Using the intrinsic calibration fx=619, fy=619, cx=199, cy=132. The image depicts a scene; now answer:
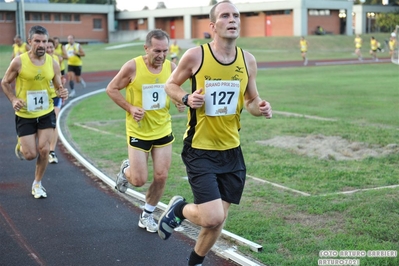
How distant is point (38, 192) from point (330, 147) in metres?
5.46

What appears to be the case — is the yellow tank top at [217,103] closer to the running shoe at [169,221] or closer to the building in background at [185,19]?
the running shoe at [169,221]

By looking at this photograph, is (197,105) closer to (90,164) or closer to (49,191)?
(49,191)

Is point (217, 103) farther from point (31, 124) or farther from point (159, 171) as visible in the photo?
point (31, 124)

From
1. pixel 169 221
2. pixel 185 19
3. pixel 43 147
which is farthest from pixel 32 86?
pixel 185 19

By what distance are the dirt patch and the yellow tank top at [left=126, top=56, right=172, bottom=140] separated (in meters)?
4.43

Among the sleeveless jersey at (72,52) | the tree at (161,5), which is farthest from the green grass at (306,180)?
the tree at (161,5)

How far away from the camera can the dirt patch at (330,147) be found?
10.8 meters

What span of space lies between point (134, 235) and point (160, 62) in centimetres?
196

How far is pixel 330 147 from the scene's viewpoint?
11430 millimetres

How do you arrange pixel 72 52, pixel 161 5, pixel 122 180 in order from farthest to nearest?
pixel 161 5
pixel 72 52
pixel 122 180

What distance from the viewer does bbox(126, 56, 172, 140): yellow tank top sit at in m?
7.05

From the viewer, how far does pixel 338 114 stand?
16438 mm

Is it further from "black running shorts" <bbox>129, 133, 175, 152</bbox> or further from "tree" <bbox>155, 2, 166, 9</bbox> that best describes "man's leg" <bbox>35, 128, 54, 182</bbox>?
"tree" <bbox>155, 2, 166, 9</bbox>

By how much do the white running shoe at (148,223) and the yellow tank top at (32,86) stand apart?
254cm
